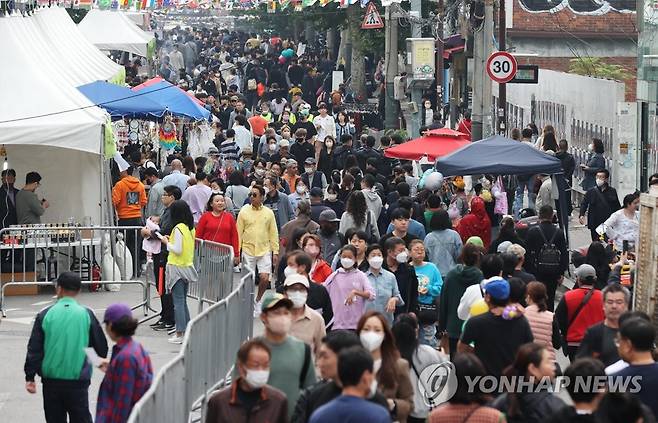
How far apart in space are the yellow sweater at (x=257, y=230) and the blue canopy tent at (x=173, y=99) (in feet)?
25.3

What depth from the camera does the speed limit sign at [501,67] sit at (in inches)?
992

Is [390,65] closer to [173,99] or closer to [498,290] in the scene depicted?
[173,99]

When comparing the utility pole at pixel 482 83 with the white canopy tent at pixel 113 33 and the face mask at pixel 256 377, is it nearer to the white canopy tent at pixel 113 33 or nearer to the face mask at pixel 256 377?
the face mask at pixel 256 377

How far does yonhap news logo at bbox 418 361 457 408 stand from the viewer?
34.8 feet

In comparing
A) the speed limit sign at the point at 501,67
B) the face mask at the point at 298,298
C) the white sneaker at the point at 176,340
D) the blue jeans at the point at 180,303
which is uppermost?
the speed limit sign at the point at 501,67

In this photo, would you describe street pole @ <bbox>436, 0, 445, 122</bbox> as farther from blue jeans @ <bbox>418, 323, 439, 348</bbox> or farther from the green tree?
blue jeans @ <bbox>418, 323, 439, 348</bbox>

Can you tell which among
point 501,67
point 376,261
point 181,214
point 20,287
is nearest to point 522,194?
point 501,67

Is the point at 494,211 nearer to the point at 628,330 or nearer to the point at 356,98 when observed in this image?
the point at 628,330

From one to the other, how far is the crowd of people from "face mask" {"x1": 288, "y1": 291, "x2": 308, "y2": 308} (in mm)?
12

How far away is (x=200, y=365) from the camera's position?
11688 mm

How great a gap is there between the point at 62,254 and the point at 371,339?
10.9 meters

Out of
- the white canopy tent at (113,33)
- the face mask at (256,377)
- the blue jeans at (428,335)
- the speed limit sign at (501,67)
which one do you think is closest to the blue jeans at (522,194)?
the speed limit sign at (501,67)

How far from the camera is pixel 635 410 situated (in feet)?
25.1

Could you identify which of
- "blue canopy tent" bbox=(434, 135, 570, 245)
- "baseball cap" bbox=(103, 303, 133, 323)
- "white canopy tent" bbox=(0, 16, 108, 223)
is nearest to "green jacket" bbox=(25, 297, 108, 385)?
"baseball cap" bbox=(103, 303, 133, 323)
